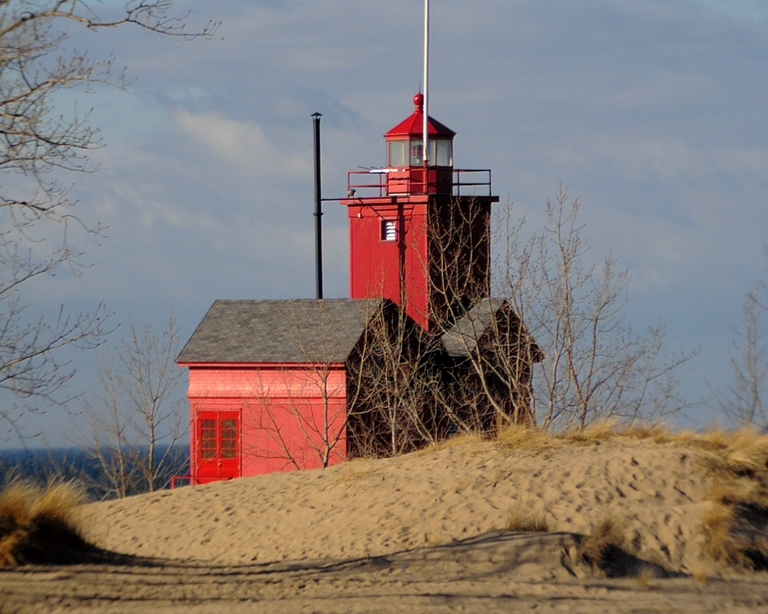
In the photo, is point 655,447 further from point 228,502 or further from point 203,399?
point 203,399

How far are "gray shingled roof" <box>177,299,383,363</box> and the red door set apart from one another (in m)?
1.47

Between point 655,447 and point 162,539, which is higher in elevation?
point 655,447

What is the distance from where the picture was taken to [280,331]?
26500 mm

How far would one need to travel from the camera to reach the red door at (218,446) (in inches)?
1001

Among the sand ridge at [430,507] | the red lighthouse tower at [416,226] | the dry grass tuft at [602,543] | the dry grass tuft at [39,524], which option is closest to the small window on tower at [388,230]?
the red lighthouse tower at [416,226]

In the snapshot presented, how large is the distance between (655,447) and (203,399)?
14.4 meters

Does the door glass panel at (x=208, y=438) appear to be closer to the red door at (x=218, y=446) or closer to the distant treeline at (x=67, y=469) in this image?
the red door at (x=218, y=446)

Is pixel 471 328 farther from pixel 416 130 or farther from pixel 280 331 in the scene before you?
pixel 416 130

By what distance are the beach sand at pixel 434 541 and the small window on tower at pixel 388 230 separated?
13883 millimetres

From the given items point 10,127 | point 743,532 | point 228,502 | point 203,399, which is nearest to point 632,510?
point 743,532

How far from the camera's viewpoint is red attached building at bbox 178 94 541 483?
2431cm

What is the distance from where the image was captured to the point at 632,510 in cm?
1220

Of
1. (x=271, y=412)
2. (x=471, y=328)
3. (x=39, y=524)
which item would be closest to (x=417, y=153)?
(x=471, y=328)

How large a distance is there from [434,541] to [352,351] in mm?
12985
